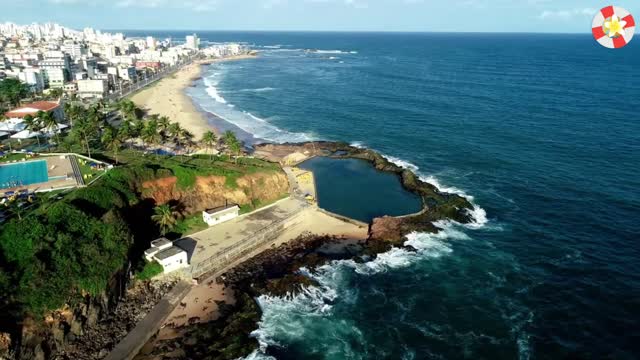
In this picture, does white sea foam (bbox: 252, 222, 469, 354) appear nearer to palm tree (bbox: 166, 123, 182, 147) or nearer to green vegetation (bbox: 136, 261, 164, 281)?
green vegetation (bbox: 136, 261, 164, 281)

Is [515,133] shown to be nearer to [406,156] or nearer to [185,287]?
[406,156]

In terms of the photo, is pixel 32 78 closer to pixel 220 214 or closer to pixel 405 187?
pixel 220 214

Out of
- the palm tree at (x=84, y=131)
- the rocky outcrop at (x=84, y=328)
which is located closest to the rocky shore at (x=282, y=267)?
the rocky outcrop at (x=84, y=328)

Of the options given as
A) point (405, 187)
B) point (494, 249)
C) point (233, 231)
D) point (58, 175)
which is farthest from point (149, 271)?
point (405, 187)

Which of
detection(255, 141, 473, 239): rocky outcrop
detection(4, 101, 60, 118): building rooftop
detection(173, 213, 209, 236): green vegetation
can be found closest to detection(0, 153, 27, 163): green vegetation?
detection(4, 101, 60, 118): building rooftop

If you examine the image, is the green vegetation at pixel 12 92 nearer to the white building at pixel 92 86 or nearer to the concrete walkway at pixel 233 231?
the white building at pixel 92 86

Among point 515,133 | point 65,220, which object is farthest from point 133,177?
point 515,133
